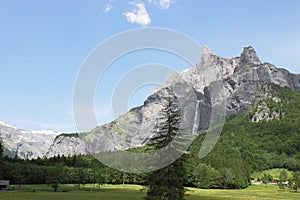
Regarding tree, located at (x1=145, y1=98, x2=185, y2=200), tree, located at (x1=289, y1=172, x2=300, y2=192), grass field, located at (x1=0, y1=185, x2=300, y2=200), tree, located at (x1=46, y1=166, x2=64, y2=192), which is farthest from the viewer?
tree, located at (x1=289, y1=172, x2=300, y2=192)

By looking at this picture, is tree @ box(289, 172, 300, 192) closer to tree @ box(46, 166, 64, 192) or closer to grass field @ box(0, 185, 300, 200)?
grass field @ box(0, 185, 300, 200)

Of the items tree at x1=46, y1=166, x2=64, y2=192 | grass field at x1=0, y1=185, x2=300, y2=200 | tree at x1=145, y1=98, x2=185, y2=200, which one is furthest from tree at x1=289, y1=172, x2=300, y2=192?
tree at x1=145, y1=98, x2=185, y2=200

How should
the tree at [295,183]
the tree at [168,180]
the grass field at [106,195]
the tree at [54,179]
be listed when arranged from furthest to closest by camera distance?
the tree at [295,183] → the tree at [54,179] → the grass field at [106,195] → the tree at [168,180]

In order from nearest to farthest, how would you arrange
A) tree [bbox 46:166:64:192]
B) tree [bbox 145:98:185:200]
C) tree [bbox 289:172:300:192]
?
1. tree [bbox 145:98:185:200]
2. tree [bbox 46:166:64:192]
3. tree [bbox 289:172:300:192]

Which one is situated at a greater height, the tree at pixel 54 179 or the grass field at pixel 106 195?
the tree at pixel 54 179

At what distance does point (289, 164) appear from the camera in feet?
648

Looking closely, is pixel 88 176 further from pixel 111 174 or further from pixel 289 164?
pixel 289 164

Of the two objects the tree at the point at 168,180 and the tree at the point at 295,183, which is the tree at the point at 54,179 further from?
the tree at the point at 295,183

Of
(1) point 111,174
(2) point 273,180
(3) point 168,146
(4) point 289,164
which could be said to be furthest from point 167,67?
(4) point 289,164

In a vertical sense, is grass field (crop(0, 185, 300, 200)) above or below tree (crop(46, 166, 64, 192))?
below

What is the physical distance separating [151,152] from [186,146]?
3012mm

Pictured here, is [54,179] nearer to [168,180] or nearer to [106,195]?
[106,195]

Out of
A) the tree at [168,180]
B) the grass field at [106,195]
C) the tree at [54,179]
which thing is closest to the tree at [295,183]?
the grass field at [106,195]

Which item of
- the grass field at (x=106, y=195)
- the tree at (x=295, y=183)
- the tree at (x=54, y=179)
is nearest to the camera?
the grass field at (x=106, y=195)
